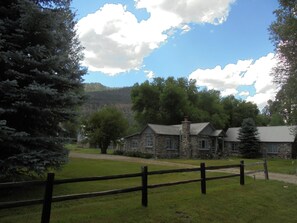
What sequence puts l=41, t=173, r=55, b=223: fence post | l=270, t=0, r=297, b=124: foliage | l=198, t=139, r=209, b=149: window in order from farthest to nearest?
1. l=198, t=139, r=209, b=149: window
2. l=270, t=0, r=297, b=124: foliage
3. l=41, t=173, r=55, b=223: fence post

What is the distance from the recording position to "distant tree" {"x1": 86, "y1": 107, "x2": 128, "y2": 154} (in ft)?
139

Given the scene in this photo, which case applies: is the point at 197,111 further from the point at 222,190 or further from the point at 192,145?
the point at 222,190

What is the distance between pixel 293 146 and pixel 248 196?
34.4m

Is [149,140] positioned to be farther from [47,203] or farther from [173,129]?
[47,203]

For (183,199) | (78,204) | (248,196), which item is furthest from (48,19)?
(248,196)

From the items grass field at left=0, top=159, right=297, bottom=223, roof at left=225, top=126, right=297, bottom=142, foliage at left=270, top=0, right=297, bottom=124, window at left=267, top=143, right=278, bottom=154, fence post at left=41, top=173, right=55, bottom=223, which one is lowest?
grass field at left=0, top=159, right=297, bottom=223

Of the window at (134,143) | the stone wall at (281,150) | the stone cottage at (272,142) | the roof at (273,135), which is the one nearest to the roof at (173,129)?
the window at (134,143)

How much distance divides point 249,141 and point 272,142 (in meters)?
3.11

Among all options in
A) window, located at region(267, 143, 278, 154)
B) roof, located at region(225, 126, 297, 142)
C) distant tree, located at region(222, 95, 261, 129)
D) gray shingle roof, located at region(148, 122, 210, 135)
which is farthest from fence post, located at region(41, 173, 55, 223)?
distant tree, located at region(222, 95, 261, 129)

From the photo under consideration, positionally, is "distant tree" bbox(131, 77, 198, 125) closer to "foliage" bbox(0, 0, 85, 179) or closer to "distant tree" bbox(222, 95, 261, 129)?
"distant tree" bbox(222, 95, 261, 129)

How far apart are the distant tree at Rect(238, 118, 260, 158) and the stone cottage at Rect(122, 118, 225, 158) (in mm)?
5346

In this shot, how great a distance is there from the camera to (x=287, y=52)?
21203 millimetres

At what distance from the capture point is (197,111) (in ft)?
184

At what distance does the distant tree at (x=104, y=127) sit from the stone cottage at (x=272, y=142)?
56.3ft
